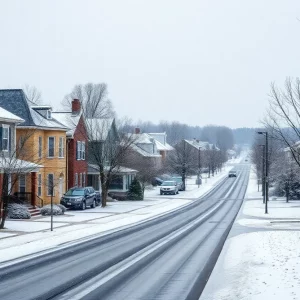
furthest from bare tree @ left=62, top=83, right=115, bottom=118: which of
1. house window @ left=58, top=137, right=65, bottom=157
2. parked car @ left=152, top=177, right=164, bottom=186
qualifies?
house window @ left=58, top=137, right=65, bottom=157

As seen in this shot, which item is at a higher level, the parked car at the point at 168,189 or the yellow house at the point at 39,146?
the yellow house at the point at 39,146

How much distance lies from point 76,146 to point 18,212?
1720 cm

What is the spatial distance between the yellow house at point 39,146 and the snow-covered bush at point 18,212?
12.4ft

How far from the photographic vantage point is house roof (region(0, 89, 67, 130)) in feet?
140

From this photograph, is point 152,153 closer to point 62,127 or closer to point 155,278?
point 62,127

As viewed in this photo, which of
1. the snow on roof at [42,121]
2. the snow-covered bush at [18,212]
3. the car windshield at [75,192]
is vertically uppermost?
the snow on roof at [42,121]

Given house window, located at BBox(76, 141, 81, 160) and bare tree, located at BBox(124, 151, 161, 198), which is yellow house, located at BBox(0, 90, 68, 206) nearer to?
house window, located at BBox(76, 141, 81, 160)

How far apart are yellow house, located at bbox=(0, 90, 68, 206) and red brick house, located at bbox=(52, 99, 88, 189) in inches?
99.9

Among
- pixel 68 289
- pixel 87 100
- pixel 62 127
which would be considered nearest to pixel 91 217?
pixel 62 127

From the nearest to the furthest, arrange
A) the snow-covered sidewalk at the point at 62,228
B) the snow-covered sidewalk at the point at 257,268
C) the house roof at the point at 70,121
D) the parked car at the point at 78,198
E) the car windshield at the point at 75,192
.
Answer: the snow-covered sidewalk at the point at 257,268
the snow-covered sidewalk at the point at 62,228
the parked car at the point at 78,198
the car windshield at the point at 75,192
the house roof at the point at 70,121

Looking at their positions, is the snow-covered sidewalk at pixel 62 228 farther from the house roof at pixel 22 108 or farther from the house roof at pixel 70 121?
the house roof at pixel 70 121

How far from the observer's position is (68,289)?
14.4 meters

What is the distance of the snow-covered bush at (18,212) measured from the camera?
34812 millimetres

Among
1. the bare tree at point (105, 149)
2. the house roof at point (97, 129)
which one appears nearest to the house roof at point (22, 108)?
the bare tree at point (105, 149)
